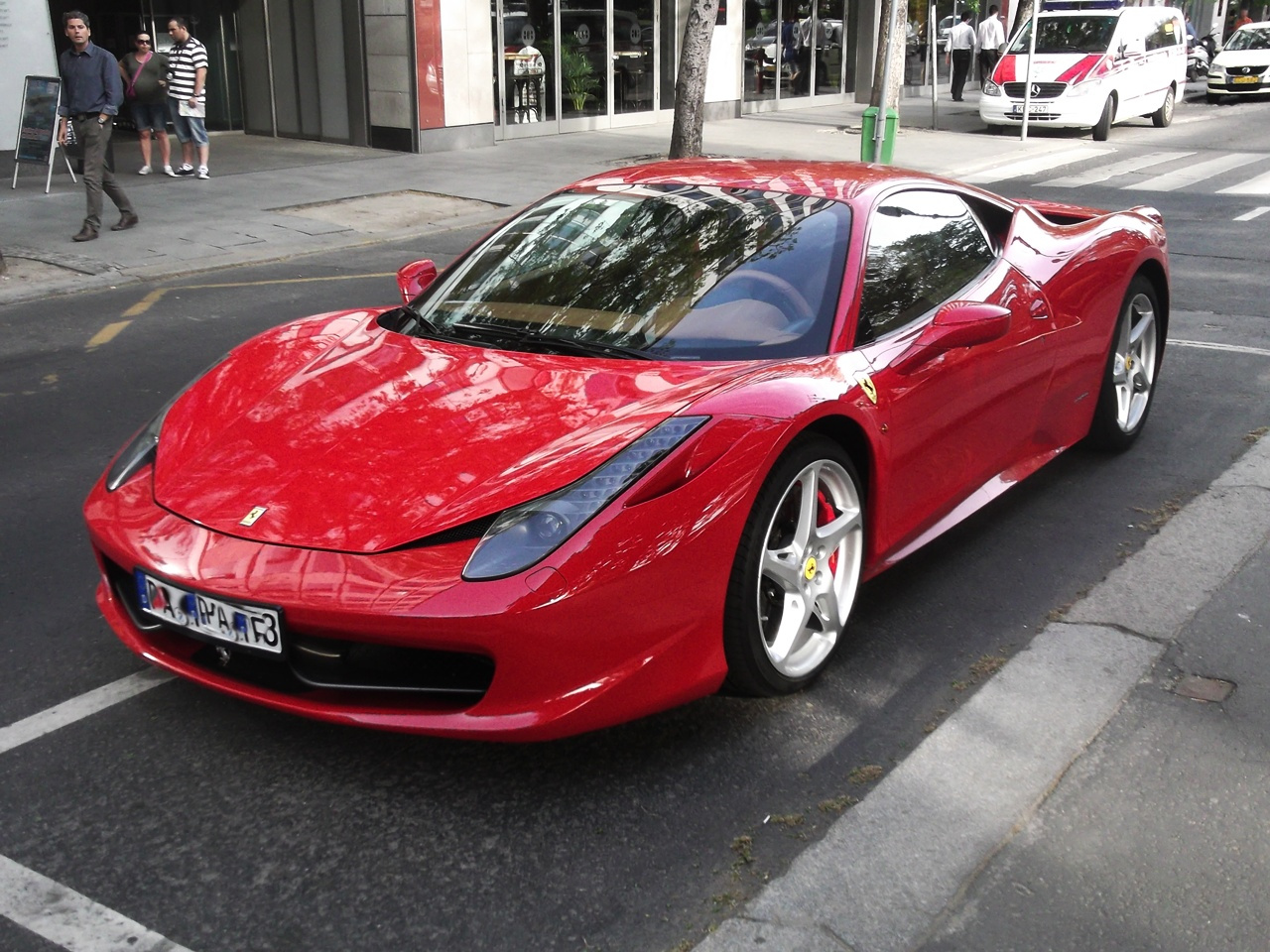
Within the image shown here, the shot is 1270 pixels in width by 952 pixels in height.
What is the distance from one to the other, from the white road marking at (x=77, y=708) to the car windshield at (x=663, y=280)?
1.33 meters

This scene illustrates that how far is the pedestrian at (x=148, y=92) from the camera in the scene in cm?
1511

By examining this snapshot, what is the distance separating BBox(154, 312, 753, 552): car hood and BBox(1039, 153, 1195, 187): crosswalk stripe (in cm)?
1384

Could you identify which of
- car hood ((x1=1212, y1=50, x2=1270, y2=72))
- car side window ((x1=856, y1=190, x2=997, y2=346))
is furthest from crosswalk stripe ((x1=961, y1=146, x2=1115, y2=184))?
car side window ((x1=856, y1=190, x2=997, y2=346))

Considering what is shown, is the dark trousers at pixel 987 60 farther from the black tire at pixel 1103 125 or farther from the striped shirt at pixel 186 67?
the striped shirt at pixel 186 67

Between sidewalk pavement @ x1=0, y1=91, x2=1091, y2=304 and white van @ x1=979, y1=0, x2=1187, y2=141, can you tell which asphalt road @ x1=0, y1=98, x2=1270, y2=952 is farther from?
white van @ x1=979, y1=0, x2=1187, y2=141

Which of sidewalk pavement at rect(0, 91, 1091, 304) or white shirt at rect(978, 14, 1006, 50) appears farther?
white shirt at rect(978, 14, 1006, 50)

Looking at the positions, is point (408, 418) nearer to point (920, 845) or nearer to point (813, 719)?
point (813, 719)

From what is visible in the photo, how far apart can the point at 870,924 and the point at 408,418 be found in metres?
1.68

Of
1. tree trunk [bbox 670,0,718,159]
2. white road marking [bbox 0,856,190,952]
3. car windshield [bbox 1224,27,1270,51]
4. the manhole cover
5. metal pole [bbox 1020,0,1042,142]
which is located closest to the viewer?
white road marking [bbox 0,856,190,952]

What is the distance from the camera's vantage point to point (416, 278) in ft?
Answer: 15.7

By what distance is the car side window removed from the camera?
3.95 m

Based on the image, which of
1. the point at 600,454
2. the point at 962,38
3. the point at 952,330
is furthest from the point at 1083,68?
the point at 600,454

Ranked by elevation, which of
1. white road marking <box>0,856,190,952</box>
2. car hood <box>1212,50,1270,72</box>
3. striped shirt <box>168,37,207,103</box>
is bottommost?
white road marking <box>0,856,190,952</box>

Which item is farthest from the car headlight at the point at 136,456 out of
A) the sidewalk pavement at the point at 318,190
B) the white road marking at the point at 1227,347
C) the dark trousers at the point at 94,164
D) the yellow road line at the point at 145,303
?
the dark trousers at the point at 94,164
